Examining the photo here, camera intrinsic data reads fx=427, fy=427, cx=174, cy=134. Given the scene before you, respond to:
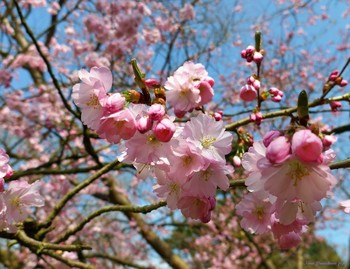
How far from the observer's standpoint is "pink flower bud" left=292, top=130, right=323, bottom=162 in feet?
2.85

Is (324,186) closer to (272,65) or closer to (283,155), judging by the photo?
(283,155)

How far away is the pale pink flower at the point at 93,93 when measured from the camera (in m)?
1.23

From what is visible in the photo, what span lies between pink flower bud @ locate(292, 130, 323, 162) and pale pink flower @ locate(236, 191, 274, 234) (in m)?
0.50

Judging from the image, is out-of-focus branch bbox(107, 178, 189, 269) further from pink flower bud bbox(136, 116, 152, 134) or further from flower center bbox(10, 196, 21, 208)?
pink flower bud bbox(136, 116, 152, 134)

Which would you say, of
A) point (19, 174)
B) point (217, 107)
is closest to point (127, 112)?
point (19, 174)

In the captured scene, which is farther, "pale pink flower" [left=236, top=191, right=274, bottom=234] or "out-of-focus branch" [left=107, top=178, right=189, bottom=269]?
"out-of-focus branch" [left=107, top=178, right=189, bottom=269]

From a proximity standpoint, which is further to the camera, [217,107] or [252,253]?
[252,253]

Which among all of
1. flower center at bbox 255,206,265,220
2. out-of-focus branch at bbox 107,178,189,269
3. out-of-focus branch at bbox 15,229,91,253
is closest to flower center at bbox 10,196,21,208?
out-of-focus branch at bbox 15,229,91,253

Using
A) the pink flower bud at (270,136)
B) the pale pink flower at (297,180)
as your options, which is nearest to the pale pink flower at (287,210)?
the pale pink flower at (297,180)

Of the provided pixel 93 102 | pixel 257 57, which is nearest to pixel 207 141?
pixel 93 102

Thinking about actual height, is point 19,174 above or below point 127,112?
below

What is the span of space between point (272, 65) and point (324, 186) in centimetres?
763

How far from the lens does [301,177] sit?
988 millimetres

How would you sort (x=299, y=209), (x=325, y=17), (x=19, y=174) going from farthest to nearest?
(x=325, y=17), (x=19, y=174), (x=299, y=209)
